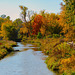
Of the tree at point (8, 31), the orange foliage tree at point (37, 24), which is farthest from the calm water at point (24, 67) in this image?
the tree at point (8, 31)

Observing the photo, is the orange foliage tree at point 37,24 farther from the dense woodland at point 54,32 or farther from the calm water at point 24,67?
the calm water at point 24,67

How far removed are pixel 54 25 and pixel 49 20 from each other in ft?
14.8

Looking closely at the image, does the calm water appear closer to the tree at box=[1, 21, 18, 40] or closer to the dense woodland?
the dense woodland

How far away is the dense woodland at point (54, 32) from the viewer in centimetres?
1616

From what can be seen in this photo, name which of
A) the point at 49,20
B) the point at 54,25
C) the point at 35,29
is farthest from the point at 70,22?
the point at 35,29

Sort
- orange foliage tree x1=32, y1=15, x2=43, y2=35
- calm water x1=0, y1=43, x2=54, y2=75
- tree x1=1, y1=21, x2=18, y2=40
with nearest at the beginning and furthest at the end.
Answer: calm water x1=0, y1=43, x2=54, y2=75
orange foliage tree x1=32, y1=15, x2=43, y2=35
tree x1=1, y1=21, x2=18, y2=40

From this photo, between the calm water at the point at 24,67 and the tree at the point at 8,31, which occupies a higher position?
the tree at the point at 8,31

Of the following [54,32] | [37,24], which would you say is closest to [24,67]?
[54,32]

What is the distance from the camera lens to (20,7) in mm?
72625

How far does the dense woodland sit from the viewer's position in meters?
16.2

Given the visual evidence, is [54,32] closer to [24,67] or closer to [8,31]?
[8,31]

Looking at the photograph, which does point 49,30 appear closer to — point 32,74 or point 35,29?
point 35,29

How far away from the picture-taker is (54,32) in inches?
2351

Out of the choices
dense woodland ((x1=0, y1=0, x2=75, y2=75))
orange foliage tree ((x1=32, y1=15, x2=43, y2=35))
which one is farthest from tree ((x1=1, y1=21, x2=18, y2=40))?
orange foliage tree ((x1=32, y1=15, x2=43, y2=35))
